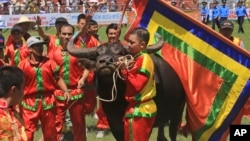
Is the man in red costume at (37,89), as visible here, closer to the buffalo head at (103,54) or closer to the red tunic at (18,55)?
the buffalo head at (103,54)

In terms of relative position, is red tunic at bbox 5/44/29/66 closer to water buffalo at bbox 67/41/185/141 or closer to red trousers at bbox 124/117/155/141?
water buffalo at bbox 67/41/185/141

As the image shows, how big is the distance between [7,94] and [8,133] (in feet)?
1.00

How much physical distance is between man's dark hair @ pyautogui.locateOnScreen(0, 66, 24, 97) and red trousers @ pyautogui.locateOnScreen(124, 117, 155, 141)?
241 centimetres

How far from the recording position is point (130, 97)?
6914mm

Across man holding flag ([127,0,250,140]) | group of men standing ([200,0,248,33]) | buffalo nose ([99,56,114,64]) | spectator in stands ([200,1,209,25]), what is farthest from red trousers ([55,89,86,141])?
spectator in stands ([200,1,209,25])

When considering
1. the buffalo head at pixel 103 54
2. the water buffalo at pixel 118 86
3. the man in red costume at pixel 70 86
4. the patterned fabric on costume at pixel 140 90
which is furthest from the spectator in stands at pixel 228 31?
the patterned fabric on costume at pixel 140 90

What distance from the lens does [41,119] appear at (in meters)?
8.27

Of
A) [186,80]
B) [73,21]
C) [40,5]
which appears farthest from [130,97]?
[40,5]

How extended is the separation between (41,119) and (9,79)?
12.2ft

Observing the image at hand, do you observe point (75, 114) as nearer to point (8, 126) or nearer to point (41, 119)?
point (41, 119)

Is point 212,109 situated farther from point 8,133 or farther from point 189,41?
point 8,133

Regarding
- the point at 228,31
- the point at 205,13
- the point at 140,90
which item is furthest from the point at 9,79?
the point at 205,13

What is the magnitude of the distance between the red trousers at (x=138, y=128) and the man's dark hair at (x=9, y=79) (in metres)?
2.41

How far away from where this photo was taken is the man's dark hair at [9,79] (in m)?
4.56
